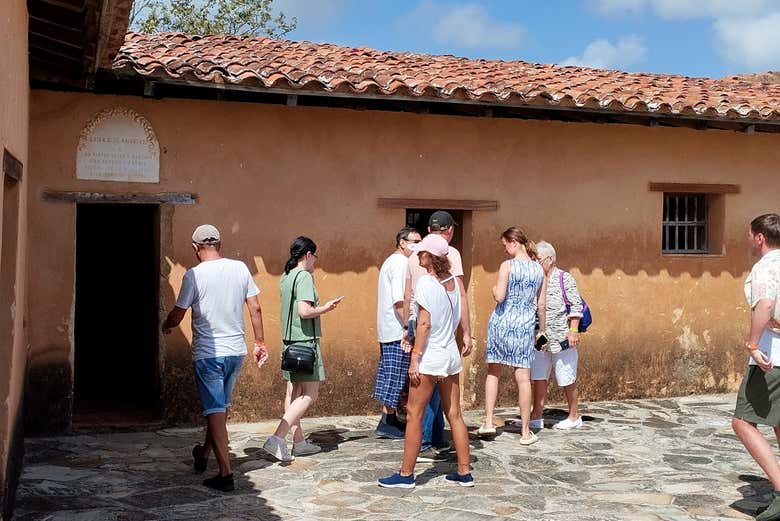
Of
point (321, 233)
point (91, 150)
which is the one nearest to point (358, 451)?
point (321, 233)

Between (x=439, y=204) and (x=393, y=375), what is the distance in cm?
263

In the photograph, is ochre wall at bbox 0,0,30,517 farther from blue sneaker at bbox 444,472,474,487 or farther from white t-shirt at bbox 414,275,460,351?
blue sneaker at bbox 444,472,474,487

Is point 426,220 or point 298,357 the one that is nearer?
point 298,357

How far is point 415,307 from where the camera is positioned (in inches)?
267

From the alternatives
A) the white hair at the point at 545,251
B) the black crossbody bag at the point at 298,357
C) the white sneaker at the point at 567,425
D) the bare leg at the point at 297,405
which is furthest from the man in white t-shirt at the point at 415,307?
the white sneaker at the point at 567,425

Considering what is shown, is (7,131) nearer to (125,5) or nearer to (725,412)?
(125,5)

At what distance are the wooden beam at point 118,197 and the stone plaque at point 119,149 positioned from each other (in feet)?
0.48

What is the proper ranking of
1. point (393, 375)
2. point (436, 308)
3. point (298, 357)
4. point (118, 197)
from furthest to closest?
1. point (118, 197)
2. point (393, 375)
3. point (298, 357)
4. point (436, 308)

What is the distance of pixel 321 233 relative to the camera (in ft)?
29.9

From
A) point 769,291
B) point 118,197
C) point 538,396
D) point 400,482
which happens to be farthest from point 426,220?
point 769,291

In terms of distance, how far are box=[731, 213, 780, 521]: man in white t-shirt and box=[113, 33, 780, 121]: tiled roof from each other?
156 inches

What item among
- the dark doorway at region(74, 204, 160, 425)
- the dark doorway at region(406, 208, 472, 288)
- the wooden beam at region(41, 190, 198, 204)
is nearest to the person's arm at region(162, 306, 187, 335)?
the wooden beam at region(41, 190, 198, 204)

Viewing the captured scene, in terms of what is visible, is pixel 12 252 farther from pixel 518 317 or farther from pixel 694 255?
pixel 694 255

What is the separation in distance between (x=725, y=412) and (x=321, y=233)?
4.56 metres
